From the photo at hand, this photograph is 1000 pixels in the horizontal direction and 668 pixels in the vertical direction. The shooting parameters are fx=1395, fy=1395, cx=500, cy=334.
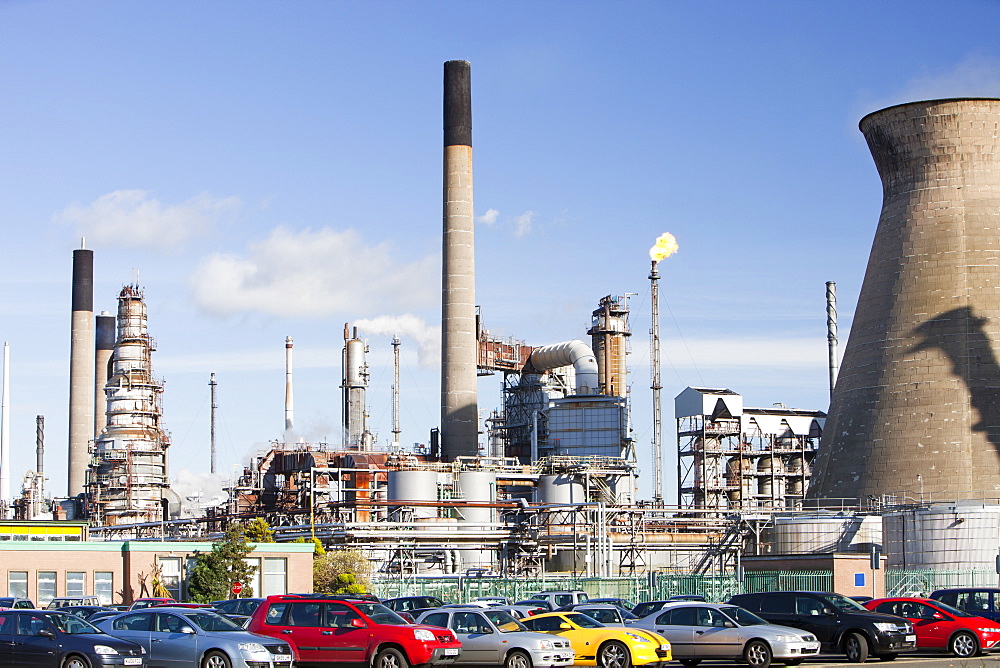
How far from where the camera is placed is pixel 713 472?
73125mm

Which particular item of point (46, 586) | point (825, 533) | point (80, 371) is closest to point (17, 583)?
point (46, 586)

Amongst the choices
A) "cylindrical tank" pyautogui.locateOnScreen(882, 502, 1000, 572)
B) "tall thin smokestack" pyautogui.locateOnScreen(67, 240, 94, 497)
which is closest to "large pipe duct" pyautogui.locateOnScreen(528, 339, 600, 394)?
"cylindrical tank" pyautogui.locateOnScreen(882, 502, 1000, 572)

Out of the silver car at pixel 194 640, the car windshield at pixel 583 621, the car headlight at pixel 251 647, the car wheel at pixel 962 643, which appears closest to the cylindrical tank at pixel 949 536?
the car wheel at pixel 962 643

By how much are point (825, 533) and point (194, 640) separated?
34.8 meters

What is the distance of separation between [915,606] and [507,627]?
869 centimetres

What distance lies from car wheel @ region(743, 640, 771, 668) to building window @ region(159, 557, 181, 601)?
23204 mm

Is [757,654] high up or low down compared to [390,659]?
down

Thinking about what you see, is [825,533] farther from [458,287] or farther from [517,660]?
[517,660]

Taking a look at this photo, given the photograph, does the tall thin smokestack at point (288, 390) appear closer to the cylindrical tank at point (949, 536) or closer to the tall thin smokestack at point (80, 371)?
the tall thin smokestack at point (80, 371)

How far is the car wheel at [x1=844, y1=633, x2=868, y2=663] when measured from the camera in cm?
2488

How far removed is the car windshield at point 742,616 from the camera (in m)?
23.9

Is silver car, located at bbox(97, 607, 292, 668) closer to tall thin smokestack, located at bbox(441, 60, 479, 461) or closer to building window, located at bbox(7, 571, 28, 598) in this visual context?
building window, located at bbox(7, 571, 28, 598)

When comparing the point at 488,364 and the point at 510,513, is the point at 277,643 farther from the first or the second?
the point at 488,364

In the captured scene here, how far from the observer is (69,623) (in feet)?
68.3
